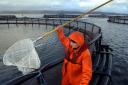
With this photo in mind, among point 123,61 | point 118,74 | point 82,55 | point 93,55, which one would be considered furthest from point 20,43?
point 123,61

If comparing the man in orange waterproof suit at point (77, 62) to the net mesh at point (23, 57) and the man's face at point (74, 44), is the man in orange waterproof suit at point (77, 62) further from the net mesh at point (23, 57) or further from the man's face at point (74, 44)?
the net mesh at point (23, 57)

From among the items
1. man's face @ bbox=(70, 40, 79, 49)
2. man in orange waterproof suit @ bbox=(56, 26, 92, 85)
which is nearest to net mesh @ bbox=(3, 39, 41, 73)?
man in orange waterproof suit @ bbox=(56, 26, 92, 85)

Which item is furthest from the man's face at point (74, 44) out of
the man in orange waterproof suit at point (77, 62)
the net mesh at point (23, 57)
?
the net mesh at point (23, 57)

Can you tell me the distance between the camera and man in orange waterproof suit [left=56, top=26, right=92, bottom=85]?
5.38m

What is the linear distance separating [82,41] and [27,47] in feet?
7.41

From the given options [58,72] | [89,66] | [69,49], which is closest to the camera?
[89,66]

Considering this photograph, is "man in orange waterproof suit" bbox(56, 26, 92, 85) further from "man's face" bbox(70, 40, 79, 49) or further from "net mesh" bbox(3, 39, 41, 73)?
"net mesh" bbox(3, 39, 41, 73)

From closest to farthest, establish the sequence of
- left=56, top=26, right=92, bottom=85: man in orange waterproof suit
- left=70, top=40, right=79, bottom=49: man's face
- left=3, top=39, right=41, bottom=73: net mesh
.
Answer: left=56, top=26, right=92, bottom=85: man in orange waterproof suit
left=70, top=40, right=79, bottom=49: man's face
left=3, top=39, right=41, bottom=73: net mesh

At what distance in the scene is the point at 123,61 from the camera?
18.2 meters

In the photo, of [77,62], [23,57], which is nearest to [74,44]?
[77,62]

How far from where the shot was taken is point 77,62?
18.7ft

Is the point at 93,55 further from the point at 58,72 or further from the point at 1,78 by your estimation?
the point at 1,78

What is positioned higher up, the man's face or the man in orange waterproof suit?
the man's face

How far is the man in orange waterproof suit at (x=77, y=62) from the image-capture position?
5378mm
